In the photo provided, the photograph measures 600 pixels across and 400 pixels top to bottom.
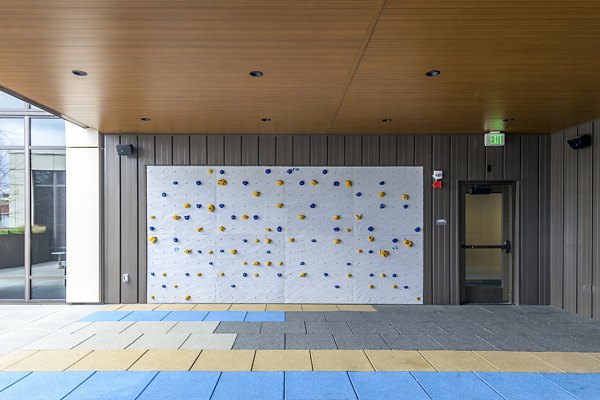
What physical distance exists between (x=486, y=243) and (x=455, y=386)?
4405 millimetres

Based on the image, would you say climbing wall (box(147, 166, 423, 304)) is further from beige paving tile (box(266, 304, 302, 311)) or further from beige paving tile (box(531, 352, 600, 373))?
beige paving tile (box(531, 352, 600, 373))

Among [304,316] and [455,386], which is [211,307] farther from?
[455,386]

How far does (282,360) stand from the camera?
184 inches

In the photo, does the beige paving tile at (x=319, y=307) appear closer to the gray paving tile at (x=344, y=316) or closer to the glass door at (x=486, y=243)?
the gray paving tile at (x=344, y=316)

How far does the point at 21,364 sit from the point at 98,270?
9.98ft

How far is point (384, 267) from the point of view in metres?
7.65

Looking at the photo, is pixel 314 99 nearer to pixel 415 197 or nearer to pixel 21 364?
pixel 415 197

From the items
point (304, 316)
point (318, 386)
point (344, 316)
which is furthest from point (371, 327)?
point (318, 386)

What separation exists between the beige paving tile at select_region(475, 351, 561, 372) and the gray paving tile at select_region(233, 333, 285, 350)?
234cm

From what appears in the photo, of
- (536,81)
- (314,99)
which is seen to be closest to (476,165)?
(536,81)

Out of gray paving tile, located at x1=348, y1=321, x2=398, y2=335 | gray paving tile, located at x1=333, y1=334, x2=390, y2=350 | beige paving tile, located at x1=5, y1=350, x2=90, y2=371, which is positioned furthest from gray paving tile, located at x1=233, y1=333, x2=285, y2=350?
beige paving tile, located at x1=5, y1=350, x2=90, y2=371

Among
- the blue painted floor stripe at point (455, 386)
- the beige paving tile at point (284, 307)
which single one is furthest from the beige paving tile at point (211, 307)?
the blue painted floor stripe at point (455, 386)

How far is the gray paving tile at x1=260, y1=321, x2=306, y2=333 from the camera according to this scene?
19.1 feet

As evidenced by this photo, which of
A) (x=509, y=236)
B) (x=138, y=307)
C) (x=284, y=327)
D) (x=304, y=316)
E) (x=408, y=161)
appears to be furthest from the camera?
(x=509, y=236)
